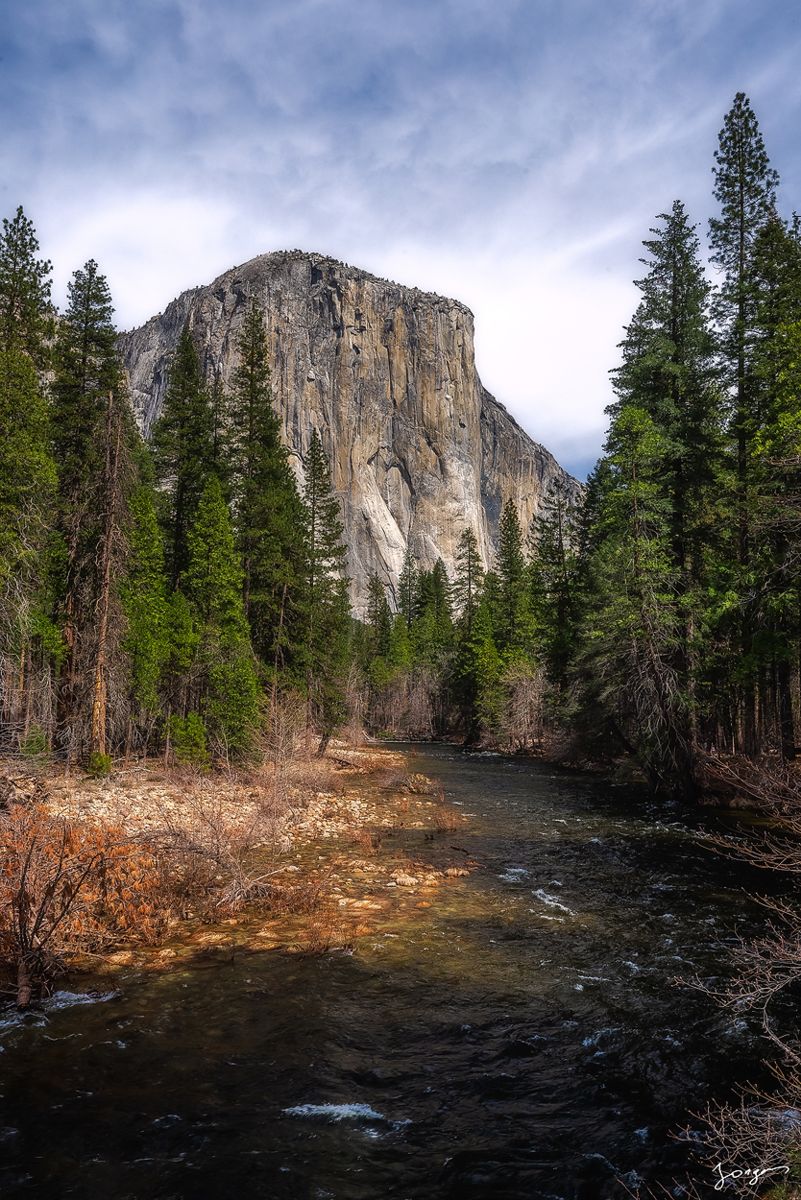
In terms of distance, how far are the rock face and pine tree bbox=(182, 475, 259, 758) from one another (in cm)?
9710

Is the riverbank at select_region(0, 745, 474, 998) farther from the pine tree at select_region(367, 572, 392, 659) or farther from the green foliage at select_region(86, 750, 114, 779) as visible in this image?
the pine tree at select_region(367, 572, 392, 659)

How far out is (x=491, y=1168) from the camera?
4910mm

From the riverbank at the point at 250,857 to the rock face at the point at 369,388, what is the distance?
10305 cm

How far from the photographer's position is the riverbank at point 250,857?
8.96 metres

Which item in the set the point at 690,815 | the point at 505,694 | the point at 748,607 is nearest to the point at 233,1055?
the point at 690,815

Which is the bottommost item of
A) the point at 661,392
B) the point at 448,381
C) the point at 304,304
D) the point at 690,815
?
the point at 690,815

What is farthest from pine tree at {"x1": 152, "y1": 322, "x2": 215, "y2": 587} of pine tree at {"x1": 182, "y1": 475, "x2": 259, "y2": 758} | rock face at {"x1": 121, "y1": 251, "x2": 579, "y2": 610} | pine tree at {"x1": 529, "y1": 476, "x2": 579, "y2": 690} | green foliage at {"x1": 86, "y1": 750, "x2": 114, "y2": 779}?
rock face at {"x1": 121, "y1": 251, "x2": 579, "y2": 610}

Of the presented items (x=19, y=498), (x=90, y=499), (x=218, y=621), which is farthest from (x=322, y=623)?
(x=19, y=498)

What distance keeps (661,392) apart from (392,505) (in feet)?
381

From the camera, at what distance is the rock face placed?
13200cm

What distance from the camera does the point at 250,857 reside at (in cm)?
1250

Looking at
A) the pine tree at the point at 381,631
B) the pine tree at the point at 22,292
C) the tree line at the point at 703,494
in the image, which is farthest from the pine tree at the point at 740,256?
the pine tree at the point at 381,631

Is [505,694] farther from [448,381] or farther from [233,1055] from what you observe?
[448,381]

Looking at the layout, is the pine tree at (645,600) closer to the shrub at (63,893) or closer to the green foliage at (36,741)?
the shrub at (63,893)
